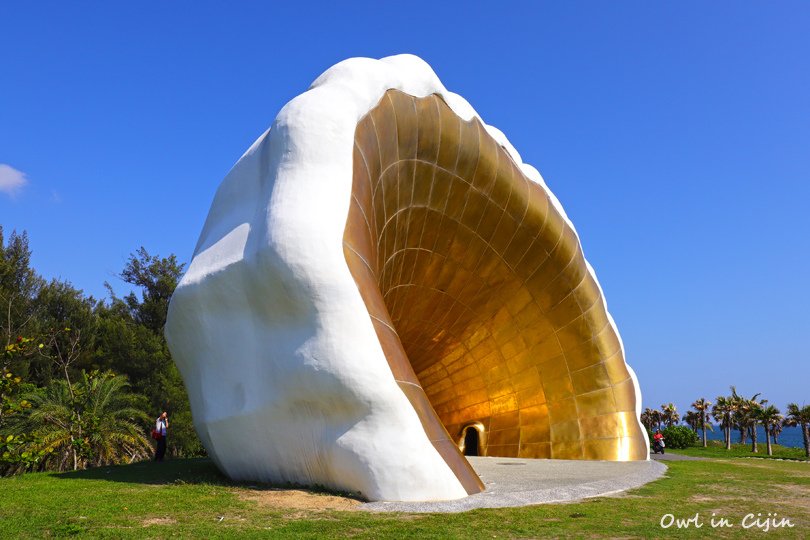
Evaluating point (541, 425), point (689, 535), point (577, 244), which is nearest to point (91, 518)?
point (689, 535)

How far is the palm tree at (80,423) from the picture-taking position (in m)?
15.0

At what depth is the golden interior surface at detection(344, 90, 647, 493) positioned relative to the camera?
13.1 metres

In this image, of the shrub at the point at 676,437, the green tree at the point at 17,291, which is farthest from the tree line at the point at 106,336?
the shrub at the point at 676,437

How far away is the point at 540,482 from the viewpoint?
1023 centimetres

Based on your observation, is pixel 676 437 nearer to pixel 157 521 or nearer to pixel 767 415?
pixel 767 415

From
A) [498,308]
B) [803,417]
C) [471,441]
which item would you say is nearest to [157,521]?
[498,308]

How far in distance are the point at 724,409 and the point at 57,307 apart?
50726mm

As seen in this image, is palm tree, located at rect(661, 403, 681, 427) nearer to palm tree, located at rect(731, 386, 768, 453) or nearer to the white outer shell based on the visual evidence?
palm tree, located at rect(731, 386, 768, 453)

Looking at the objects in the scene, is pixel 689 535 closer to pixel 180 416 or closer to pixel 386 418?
pixel 386 418

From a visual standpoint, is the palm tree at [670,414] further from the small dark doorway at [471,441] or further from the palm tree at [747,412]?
the small dark doorway at [471,441]

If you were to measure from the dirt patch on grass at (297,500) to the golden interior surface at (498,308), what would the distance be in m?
5.31

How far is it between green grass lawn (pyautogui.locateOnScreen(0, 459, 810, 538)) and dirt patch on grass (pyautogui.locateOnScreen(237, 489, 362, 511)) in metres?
0.03

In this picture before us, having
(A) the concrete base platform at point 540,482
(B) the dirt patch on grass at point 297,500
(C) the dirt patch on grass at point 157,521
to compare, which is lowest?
(A) the concrete base platform at point 540,482

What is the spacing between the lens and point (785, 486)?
10.5m
